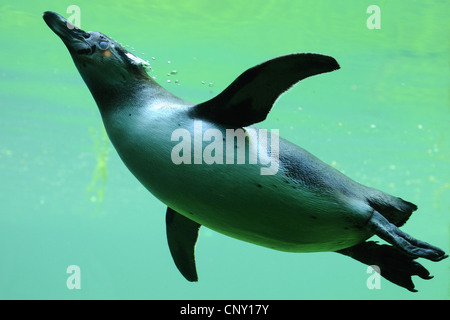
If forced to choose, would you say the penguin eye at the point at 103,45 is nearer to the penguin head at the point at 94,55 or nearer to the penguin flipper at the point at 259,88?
the penguin head at the point at 94,55

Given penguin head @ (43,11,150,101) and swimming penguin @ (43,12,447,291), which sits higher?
penguin head @ (43,11,150,101)

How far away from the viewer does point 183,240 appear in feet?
10.7

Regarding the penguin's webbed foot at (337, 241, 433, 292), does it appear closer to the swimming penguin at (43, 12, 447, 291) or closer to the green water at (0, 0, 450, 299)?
the swimming penguin at (43, 12, 447, 291)

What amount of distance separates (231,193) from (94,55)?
1.16 metres

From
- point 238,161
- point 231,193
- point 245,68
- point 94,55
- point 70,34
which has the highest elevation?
point 245,68

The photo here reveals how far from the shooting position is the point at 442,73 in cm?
1102

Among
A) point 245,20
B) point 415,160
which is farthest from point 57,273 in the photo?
point 245,20

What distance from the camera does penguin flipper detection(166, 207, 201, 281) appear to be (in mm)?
3230

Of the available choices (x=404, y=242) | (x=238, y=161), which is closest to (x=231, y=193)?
(x=238, y=161)

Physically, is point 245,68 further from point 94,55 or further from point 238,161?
point 238,161

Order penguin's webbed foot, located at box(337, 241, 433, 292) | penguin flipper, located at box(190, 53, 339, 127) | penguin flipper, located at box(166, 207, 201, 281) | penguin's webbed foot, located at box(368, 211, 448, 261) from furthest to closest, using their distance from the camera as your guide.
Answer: penguin flipper, located at box(166, 207, 201, 281), penguin's webbed foot, located at box(337, 241, 433, 292), penguin's webbed foot, located at box(368, 211, 448, 261), penguin flipper, located at box(190, 53, 339, 127)

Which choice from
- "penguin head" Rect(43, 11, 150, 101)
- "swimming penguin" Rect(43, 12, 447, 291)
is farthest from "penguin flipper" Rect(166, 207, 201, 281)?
"penguin head" Rect(43, 11, 150, 101)

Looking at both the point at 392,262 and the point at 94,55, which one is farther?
the point at 392,262
